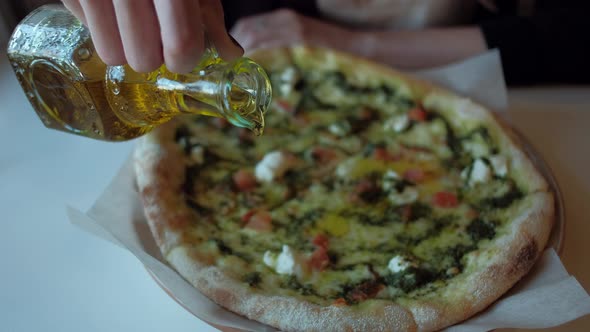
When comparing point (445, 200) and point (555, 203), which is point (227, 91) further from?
point (555, 203)

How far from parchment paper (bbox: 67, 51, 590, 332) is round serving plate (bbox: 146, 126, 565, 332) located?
0.01 m

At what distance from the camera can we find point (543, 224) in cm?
145

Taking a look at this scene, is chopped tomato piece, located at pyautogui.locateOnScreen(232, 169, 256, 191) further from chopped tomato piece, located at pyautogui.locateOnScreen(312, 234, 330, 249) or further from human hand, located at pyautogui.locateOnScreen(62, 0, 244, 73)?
human hand, located at pyautogui.locateOnScreen(62, 0, 244, 73)

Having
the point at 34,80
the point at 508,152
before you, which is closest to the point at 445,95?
the point at 508,152

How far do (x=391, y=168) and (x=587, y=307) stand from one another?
0.74 metres

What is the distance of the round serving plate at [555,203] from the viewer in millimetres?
1317

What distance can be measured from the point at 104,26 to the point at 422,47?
4.87 ft

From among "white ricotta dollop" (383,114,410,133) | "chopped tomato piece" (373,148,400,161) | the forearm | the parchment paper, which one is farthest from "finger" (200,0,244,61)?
the forearm

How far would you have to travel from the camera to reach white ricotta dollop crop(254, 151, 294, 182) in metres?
1.71

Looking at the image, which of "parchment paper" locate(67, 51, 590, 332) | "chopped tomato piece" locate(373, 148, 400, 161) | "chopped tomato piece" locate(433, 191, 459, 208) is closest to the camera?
"parchment paper" locate(67, 51, 590, 332)

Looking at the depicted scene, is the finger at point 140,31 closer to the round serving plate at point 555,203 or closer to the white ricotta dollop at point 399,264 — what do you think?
the round serving plate at point 555,203

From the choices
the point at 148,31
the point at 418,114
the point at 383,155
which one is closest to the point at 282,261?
the point at 383,155

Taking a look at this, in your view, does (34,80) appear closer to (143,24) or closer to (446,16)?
(143,24)

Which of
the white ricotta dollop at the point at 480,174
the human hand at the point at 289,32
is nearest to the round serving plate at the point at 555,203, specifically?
the white ricotta dollop at the point at 480,174
